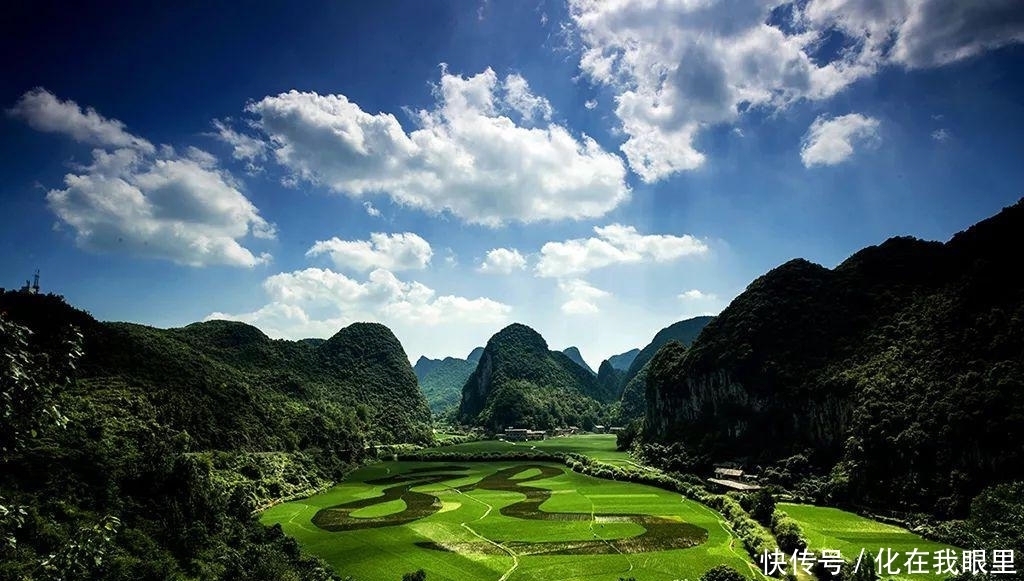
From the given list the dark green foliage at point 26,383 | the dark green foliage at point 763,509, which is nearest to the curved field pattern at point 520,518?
the dark green foliage at point 763,509

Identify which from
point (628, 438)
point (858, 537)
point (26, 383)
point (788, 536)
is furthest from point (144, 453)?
point (628, 438)

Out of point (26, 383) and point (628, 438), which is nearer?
point (26, 383)

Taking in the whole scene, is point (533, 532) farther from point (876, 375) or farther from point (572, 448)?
point (572, 448)

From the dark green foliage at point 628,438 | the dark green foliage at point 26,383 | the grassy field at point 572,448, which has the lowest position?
the grassy field at point 572,448

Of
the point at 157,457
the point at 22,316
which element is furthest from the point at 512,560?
the point at 22,316

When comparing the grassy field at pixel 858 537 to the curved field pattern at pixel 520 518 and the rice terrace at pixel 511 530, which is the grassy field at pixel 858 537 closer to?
the rice terrace at pixel 511 530
